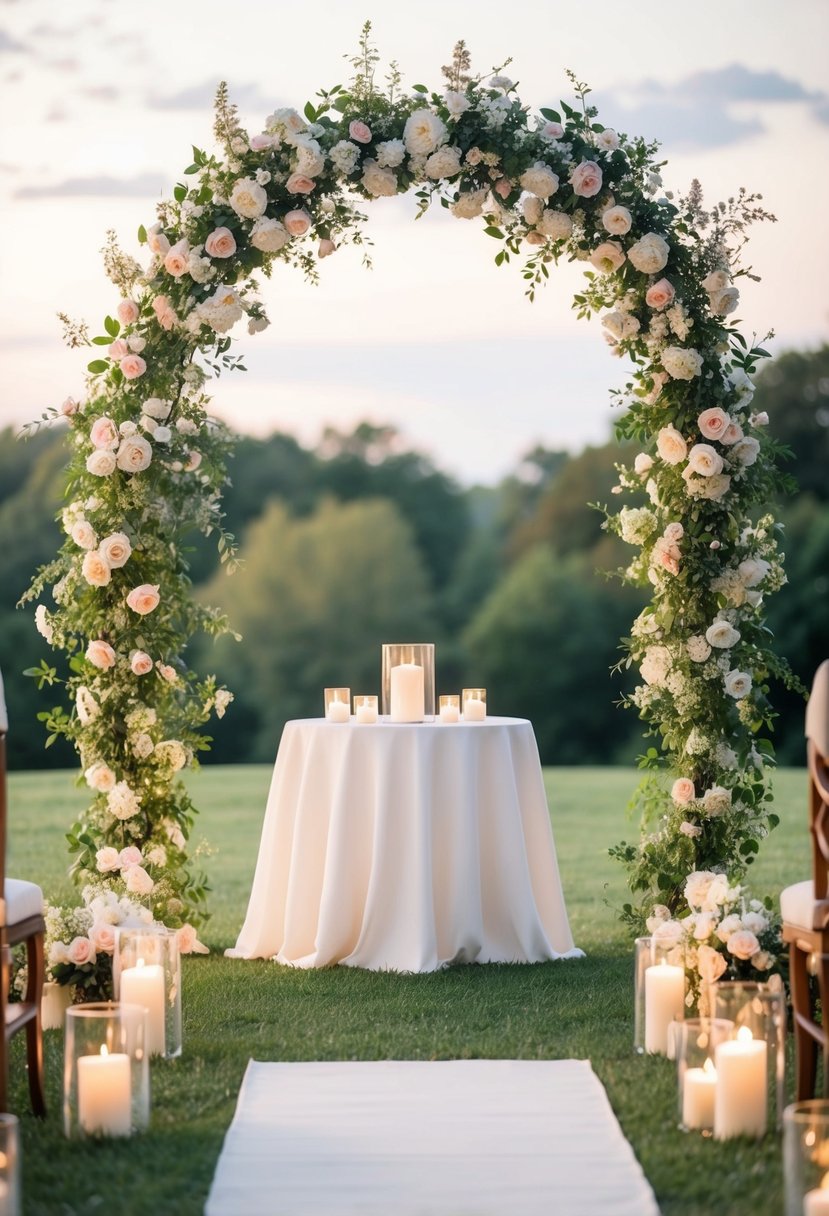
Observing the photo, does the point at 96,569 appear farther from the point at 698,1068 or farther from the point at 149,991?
the point at 698,1068

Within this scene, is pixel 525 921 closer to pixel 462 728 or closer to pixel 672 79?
pixel 462 728

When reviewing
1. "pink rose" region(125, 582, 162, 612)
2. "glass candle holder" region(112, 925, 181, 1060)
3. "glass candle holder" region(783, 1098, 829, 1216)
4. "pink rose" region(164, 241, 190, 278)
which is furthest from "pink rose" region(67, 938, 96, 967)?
"glass candle holder" region(783, 1098, 829, 1216)

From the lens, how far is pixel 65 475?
5.39 meters

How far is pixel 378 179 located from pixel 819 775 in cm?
283

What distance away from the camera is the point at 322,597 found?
24.2 meters

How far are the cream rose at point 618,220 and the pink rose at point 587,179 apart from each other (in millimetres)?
100

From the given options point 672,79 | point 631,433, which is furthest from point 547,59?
point 631,433

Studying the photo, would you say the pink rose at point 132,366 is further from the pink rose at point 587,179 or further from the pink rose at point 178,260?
the pink rose at point 587,179

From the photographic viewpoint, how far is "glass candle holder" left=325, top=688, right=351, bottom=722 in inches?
223

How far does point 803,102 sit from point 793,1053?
45.0 ft

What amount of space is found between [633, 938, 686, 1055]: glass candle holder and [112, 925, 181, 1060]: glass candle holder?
128cm

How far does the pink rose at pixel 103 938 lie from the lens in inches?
175

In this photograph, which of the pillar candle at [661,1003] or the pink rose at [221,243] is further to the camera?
the pink rose at [221,243]

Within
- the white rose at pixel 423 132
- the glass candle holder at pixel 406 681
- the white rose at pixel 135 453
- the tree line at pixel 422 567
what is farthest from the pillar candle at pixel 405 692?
the tree line at pixel 422 567
